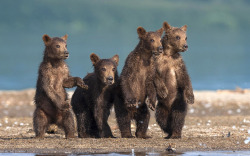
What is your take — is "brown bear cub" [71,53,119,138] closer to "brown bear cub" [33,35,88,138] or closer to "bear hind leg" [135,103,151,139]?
"brown bear cub" [33,35,88,138]

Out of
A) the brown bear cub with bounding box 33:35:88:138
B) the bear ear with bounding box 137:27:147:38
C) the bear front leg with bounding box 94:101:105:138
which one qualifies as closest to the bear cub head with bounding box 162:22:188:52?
the bear ear with bounding box 137:27:147:38

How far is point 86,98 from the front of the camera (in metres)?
12.2

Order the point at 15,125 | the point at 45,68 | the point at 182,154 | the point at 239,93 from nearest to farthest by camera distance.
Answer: the point at 182,154
the point at 45,68
the point at 15,125
the point at 239,93

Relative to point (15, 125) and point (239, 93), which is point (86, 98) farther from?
point (239, 93)

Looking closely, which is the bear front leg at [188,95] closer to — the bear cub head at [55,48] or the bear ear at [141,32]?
the bear ear at [141,32]

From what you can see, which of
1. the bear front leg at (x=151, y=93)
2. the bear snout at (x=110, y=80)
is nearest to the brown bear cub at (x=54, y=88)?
the bear snout at (x=110, y=80)

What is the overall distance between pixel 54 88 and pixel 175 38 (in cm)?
Result: 259

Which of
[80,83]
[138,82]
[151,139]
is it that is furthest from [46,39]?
[151,139]

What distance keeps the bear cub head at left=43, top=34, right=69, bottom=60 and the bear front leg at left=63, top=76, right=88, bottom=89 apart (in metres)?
0.45

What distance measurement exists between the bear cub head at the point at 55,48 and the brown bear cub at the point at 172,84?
6.12 ft

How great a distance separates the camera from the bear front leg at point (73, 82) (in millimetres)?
11656

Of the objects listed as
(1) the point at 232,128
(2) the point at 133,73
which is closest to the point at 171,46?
(2) the point at 133,73

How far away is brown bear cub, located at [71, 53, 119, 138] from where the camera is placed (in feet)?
39.0

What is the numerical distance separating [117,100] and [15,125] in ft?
16.6
